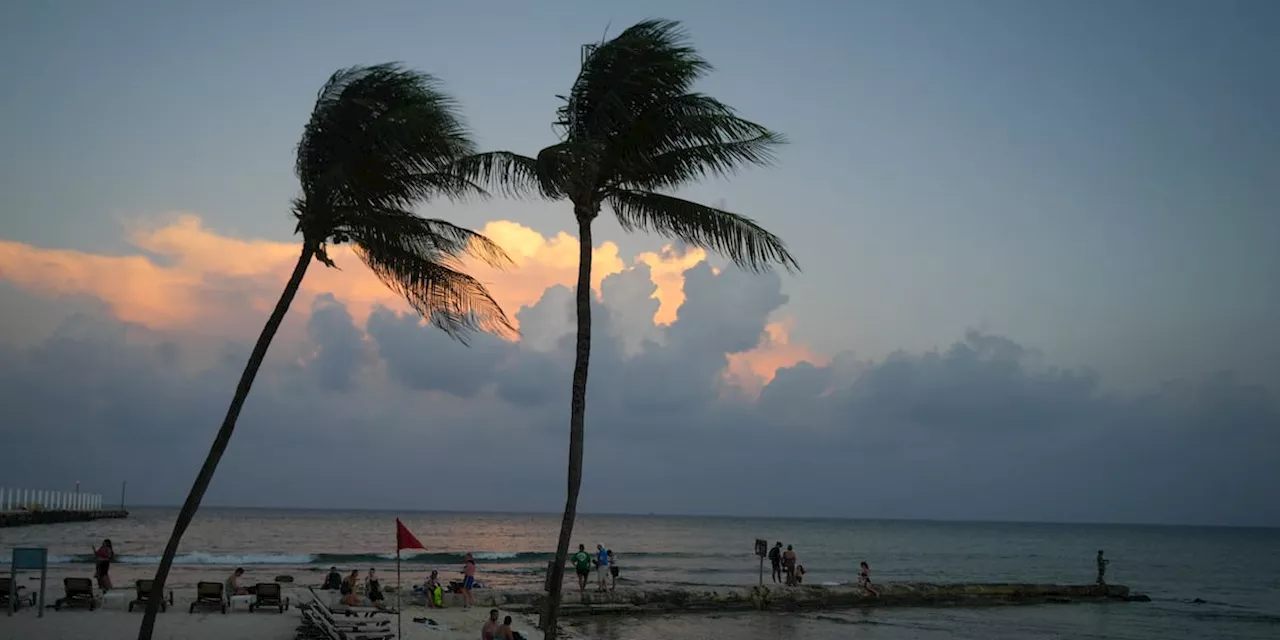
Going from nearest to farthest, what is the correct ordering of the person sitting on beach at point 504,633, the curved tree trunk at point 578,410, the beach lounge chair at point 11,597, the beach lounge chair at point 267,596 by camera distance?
the curved tree trunk at point 578,410, the person sitting on beach at point 504,633, the beach lounge chair at point 11,597, the beach lounge chair at point 267,596

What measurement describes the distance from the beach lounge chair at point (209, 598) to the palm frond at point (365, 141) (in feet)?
42.9

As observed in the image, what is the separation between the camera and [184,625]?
21031 mm

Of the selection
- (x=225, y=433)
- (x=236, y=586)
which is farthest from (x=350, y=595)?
(x=225, y=433)

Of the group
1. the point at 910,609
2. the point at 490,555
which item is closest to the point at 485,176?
the point at 910,609

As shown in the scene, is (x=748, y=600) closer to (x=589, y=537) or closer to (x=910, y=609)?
(x=910, y=609)

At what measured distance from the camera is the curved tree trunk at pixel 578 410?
40.3 feet

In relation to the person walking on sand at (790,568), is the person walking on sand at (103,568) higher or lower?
higher

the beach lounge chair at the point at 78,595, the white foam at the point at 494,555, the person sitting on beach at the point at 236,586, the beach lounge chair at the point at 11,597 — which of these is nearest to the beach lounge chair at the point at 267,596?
the person sitting on beach at the point at 236,586

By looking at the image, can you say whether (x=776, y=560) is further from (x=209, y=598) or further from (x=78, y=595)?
(x=78, y=595)

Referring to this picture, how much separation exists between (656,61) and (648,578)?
45.6 meters

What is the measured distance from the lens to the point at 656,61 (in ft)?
41.9

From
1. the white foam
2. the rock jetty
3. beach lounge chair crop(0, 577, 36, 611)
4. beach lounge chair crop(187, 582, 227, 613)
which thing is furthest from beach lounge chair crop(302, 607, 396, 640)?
the rock jetty

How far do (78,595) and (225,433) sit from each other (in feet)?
40.0

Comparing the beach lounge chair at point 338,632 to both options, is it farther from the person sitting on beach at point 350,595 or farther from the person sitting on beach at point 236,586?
the person sitting on beach at point 236,586
